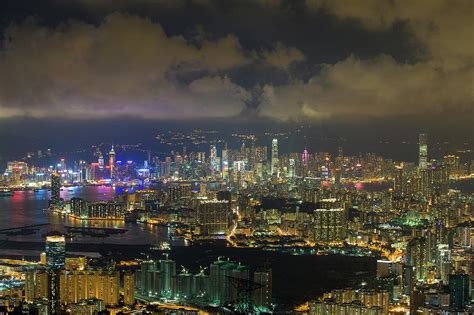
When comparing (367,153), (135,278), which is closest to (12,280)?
(135,278)

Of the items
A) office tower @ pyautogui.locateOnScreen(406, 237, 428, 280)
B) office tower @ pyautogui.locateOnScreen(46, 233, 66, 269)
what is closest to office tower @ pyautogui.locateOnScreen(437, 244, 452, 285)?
office tower @ pyautogui.locateOnScreen(406, 237, 428, 280)

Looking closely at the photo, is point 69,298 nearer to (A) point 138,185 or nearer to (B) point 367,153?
(B) point 367,153

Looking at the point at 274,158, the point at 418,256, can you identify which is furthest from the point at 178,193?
the point at 418,256

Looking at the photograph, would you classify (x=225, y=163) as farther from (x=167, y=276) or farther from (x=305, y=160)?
(x=167, y=276)

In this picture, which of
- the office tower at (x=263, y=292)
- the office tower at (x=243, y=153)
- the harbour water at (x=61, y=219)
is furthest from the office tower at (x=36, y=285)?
the office tower at (x=243, y=153)

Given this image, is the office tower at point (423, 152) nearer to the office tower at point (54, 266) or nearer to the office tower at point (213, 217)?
the office tower at point (213, 217)
